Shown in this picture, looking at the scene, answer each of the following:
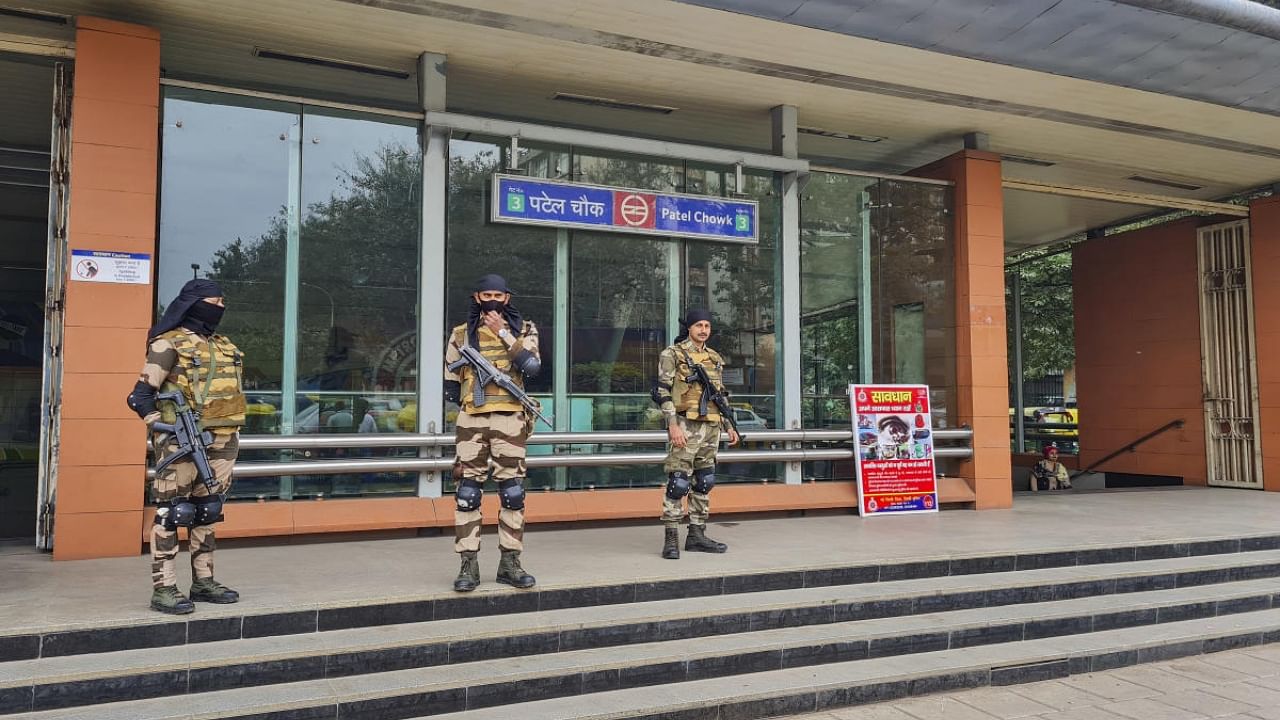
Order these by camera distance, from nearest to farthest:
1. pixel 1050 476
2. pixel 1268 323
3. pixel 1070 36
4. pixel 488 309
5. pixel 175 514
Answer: pixel 175 514
pixel 488 309
pixel 1070 36
pixel 1268 323
pixel 1050 476

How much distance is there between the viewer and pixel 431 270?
7570 mm

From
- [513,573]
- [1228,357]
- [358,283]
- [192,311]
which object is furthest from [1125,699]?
[1228,357]

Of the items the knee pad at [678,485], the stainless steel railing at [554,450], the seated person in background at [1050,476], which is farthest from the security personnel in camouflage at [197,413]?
the seated person in background at [1050,476]

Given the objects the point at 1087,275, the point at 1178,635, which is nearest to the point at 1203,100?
the point at 1178,635

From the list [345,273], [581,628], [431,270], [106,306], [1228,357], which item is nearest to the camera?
[581,628]

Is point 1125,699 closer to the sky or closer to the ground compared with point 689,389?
closer to the ground

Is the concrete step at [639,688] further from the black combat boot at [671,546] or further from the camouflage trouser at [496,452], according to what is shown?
the black combat boot at [671,546]

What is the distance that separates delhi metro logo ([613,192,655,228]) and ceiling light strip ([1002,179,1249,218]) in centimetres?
447

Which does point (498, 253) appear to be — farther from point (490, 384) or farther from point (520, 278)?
point (490, 384)

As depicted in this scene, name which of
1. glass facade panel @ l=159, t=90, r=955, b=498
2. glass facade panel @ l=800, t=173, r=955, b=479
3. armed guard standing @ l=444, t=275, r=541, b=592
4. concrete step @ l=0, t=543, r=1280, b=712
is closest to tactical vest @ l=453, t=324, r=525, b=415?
armed guard standing @ l=444, t=275, r=541, b=592

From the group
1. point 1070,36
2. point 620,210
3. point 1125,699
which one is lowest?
point 1125,699

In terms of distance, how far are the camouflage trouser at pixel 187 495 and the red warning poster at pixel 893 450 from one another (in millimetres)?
6022

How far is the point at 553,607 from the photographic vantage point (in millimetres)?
5066

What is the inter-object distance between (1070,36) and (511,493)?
5.73 meters
